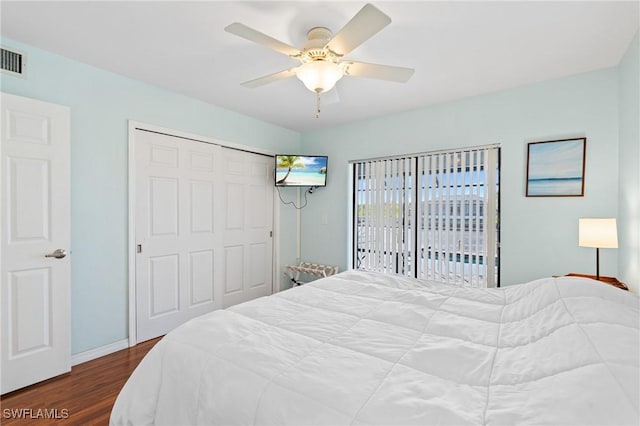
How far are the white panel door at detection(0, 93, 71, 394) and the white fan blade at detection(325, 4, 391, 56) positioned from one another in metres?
2.14

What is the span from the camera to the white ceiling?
176cm

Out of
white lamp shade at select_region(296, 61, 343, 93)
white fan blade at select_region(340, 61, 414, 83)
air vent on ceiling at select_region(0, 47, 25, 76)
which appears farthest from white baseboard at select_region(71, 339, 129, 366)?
white fan blade at select_region(340, 61, 414, 83)

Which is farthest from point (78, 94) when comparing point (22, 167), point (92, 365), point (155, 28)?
point (92, 365)

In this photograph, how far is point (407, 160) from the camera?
141 inches

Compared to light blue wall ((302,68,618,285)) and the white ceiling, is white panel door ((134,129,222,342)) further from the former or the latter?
light blue wall ((302,68,618,285))

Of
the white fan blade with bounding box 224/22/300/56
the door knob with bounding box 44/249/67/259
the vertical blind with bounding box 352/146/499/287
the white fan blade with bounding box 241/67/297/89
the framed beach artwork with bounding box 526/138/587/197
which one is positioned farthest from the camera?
the vertical blind with bounding box 352/146/499/287

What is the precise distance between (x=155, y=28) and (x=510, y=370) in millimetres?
2628

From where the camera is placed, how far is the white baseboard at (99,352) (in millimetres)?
2449

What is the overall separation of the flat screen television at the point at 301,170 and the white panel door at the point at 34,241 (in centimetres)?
222

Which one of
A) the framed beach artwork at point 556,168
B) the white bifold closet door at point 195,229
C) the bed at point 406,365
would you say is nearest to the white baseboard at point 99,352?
the white bifold closet door at point 195,229

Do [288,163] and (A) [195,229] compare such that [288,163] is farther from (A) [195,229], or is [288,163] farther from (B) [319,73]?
(B) [319,73]

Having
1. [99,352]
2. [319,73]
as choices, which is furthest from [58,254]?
[319,73]

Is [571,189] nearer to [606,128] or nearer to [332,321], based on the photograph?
[606,128]

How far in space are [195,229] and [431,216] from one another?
2656 millimetres
